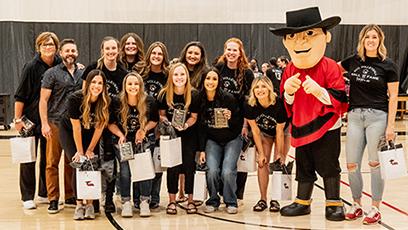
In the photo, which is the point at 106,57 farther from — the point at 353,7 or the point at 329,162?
the point at 353,7

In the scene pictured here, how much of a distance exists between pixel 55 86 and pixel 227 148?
1.76 meters

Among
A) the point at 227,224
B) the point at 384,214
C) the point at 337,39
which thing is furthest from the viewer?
the point at 337,39

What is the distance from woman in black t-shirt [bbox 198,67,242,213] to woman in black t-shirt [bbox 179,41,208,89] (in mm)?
110

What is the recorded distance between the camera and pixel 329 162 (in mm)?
5770

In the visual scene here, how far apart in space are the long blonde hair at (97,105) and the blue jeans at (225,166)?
41.7 inches

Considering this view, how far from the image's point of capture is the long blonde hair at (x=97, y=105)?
570cm

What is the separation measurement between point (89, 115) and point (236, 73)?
59.7 inches

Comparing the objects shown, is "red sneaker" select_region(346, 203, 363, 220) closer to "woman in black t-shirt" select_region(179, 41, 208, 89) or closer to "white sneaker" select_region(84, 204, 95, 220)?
"woman in black t-shirt" select_region(179, 41, 208, 89)

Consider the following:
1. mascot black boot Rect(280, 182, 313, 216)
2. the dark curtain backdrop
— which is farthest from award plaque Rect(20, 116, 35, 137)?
the dark curtain backdrop

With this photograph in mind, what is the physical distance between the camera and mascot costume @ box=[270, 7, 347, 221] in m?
5.64

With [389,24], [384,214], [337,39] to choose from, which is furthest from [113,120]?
[389,24]

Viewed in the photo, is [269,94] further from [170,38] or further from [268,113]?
[170,38]

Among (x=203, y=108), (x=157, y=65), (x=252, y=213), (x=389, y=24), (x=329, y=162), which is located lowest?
(x=252, y=213)

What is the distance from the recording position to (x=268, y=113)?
6070mm
